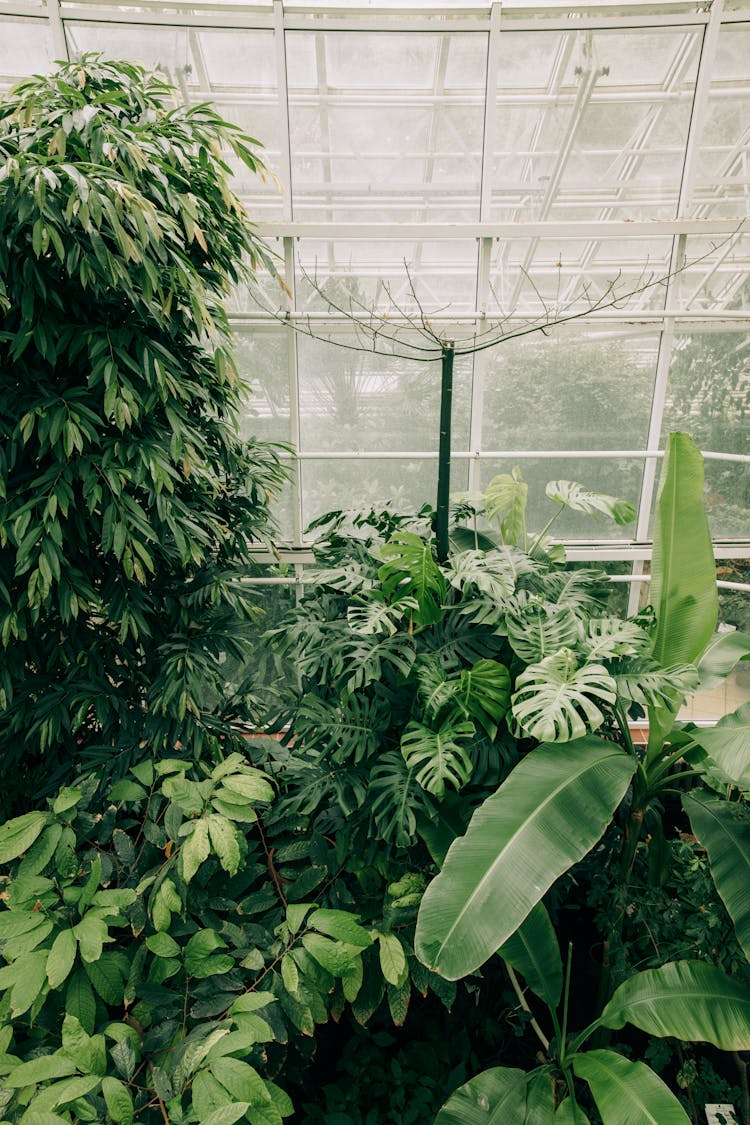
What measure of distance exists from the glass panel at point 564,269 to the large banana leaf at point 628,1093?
11.1 feet

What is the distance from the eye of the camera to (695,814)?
1973 millimetres

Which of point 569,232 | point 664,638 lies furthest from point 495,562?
point 569,232

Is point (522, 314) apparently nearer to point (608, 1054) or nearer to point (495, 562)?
point (495, 562)

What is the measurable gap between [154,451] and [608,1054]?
2309 millimetres

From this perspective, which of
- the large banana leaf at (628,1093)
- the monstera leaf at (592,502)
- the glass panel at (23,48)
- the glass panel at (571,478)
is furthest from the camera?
the glass panel at (571,478)

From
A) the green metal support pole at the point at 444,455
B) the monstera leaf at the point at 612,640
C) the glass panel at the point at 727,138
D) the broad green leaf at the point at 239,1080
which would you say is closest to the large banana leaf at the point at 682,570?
the monstera leaf at the point at 612,640

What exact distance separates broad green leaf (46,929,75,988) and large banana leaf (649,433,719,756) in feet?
6.13

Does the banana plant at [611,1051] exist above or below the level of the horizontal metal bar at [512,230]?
below

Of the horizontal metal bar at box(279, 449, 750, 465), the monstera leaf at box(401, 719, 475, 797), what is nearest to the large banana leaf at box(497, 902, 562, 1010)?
the monstera leaf at box(401, 719, 475, 797)

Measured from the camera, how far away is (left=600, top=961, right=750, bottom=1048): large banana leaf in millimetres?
1678

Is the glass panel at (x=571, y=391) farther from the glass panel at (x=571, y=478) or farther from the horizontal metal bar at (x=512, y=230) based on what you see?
the horizontal metal bar at (x=512, y=230)

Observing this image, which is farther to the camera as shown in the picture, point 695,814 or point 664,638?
point 664,638

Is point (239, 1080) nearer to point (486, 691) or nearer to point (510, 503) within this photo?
point (486, 691)

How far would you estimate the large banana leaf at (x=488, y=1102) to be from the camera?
167 cm
